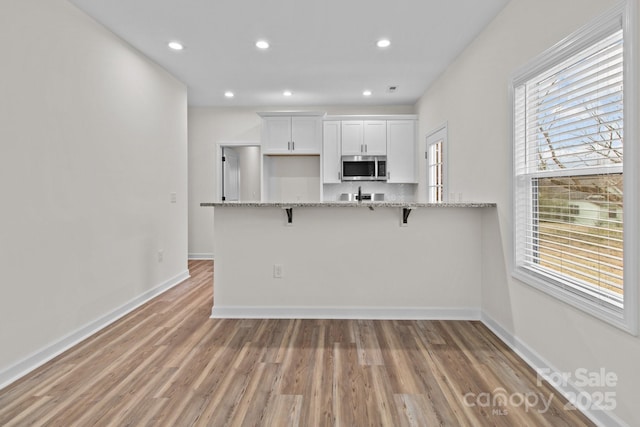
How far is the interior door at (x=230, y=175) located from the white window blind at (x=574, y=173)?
4.77m

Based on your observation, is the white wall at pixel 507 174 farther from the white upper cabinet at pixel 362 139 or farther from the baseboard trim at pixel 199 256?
the baseboard trim at pixel 199 256

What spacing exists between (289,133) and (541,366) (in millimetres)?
4641

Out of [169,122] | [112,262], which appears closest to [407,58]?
[169,122]

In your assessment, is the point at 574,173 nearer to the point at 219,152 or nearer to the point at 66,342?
the point at 66,342

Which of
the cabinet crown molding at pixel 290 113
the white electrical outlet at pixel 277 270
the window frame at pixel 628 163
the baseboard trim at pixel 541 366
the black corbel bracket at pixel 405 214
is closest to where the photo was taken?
the window frame at pixel 628 163

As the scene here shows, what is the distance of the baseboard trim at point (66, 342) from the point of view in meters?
2.18

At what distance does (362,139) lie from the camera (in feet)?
19.2

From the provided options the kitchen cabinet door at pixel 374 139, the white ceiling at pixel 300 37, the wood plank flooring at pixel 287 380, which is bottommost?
the wood plank flooring at pixel 287 380

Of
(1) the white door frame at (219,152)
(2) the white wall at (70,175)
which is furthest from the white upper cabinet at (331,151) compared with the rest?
(2) the white wall at (70,175)

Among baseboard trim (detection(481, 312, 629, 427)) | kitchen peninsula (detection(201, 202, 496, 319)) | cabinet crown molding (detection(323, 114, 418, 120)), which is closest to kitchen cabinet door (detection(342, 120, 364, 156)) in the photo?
cabinet crown molding (detection(323, 114, 418, 120))

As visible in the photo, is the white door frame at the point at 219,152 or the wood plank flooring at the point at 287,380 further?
the white door frame at the point at 219,152

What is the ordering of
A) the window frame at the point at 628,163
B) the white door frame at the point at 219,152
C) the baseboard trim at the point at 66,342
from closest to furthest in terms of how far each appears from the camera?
the window frame at the point at 628,163 < the baseboard trim at the point at 66,342 < the white door frame at the point at 219,152

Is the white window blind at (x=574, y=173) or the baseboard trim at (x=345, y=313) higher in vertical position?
the white window blind at (x=574, y=173)

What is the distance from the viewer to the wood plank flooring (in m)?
1.80
